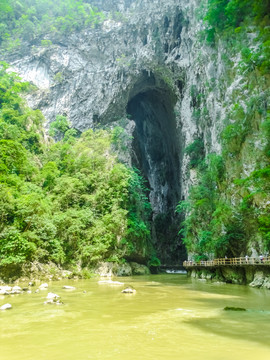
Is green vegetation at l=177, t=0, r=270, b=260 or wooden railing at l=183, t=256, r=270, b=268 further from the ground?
green vegetation at l=177, t=0, r=270, b=260

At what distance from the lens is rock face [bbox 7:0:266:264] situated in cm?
3278

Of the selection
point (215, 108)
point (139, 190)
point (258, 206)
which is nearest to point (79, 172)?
point (139, 190)

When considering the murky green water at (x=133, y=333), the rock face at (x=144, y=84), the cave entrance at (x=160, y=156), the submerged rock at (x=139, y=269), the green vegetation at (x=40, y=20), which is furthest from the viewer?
the green vegetation at (x=40, y=20)

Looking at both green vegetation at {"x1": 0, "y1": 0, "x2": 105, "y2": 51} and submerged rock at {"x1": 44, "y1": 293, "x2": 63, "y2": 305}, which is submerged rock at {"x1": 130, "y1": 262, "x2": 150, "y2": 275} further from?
green vegetation at {"x1": 0, "y1": 0, "x2": 105, "y2": 51}

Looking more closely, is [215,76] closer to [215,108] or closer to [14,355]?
[215,108]

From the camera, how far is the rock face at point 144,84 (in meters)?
32.8

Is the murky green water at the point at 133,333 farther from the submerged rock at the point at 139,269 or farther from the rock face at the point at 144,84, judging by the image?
the rock face at the point at 144,84

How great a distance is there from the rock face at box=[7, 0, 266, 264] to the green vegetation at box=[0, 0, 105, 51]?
2.14 meters

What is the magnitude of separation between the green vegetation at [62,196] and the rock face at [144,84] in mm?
4449

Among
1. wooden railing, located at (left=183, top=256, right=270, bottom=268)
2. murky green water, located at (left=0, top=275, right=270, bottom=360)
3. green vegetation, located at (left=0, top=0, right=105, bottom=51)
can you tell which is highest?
green vegetation, located at (left=0, top=0, right=105, bottom=51)

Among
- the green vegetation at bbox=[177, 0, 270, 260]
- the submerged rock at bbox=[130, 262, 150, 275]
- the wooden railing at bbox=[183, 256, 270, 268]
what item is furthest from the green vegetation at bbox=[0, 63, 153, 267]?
the green vegetation at bbox=[177, 0, 270, 260]

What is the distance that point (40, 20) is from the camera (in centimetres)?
4803

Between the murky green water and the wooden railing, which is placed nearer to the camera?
the murky green water

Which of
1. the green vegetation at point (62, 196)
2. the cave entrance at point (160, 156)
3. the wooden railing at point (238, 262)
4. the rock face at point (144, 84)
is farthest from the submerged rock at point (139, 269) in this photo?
the cave entrance at point (160, 156)
